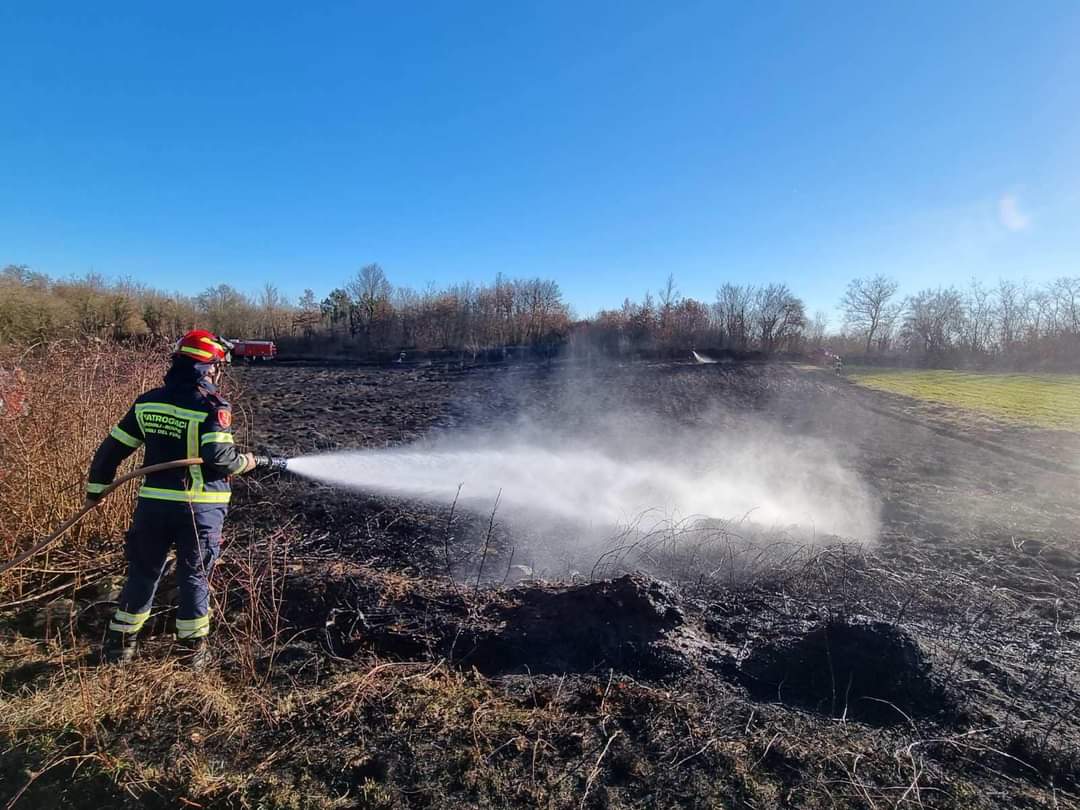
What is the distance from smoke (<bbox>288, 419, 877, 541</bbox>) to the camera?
6996 mm

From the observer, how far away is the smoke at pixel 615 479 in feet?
23.0

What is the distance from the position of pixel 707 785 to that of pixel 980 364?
46976 mm

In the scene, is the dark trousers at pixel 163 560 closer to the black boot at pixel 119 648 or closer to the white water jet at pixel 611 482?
the black boot at pixel 119 648

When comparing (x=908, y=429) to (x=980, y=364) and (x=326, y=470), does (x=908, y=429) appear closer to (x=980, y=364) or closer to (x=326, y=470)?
(x=326, y=470)

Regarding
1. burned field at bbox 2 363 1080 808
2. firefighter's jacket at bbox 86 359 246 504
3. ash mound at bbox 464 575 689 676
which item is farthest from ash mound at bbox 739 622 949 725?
firefighter's jacket at bbox 86 359 246 504

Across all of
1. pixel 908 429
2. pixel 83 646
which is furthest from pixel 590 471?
pixel 908 429

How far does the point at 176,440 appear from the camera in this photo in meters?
3.44

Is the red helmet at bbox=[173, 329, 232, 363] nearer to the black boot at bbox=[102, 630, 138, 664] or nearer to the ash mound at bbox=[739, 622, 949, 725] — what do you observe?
the black boot at bbox=[102, 630, 138, 664]

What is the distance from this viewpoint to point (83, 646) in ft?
11.9

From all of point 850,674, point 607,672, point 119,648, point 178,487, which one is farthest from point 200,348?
point 850,674

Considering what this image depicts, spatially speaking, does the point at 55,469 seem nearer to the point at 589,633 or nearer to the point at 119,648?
the point at 119,648

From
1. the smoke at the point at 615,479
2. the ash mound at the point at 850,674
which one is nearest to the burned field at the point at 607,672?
the ash mound at the point at 850,674

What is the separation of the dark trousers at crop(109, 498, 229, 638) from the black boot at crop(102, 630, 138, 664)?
0.23 ft

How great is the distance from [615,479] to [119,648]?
6.59m
